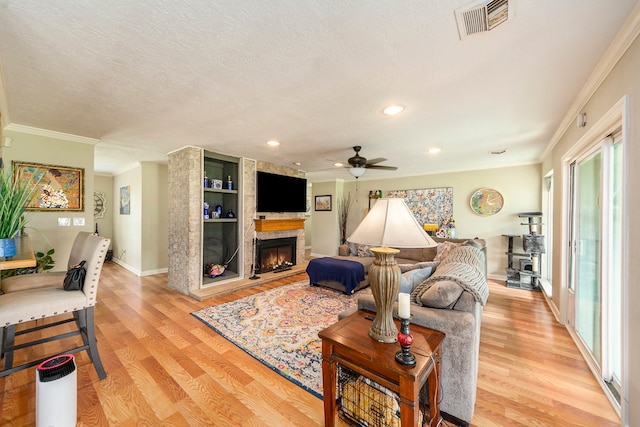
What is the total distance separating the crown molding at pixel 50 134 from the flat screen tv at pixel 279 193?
2486 millimetres

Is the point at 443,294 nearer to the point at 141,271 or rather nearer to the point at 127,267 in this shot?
the point at 141,271

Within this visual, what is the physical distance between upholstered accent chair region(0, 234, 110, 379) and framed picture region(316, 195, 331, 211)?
5609 millimetres

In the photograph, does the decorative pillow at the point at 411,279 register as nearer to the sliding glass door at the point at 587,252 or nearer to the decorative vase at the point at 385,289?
the decorative vase at the point at 385,289

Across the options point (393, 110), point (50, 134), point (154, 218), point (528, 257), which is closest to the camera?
point (393, 110)

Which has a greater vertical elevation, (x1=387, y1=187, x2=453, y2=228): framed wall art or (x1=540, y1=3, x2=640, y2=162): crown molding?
(x1=540, y1=3, x2=640, y2=162): crown molding

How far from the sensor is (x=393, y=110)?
7.91ft

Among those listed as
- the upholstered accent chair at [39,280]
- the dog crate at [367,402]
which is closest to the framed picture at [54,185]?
the upholstered accent chair at [39,280]

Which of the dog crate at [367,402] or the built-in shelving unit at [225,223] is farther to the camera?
the built-in shelving unit at [225,223]

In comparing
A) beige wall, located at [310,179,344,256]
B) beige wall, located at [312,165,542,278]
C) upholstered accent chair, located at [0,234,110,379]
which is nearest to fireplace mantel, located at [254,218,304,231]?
beige wall, located at [310,179,344,256]

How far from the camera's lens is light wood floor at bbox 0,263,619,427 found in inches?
62.4

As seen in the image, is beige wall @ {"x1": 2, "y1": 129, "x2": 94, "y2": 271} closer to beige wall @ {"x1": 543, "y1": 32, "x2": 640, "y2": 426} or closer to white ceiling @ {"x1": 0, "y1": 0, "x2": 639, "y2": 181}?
white ceiling @ {"x1": 0, "y1": 0, "x2": 639, "y2": 181}

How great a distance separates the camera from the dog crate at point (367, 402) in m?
1.35

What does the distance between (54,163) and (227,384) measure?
356 cm

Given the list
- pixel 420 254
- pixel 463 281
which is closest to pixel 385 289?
pixel 463 281
